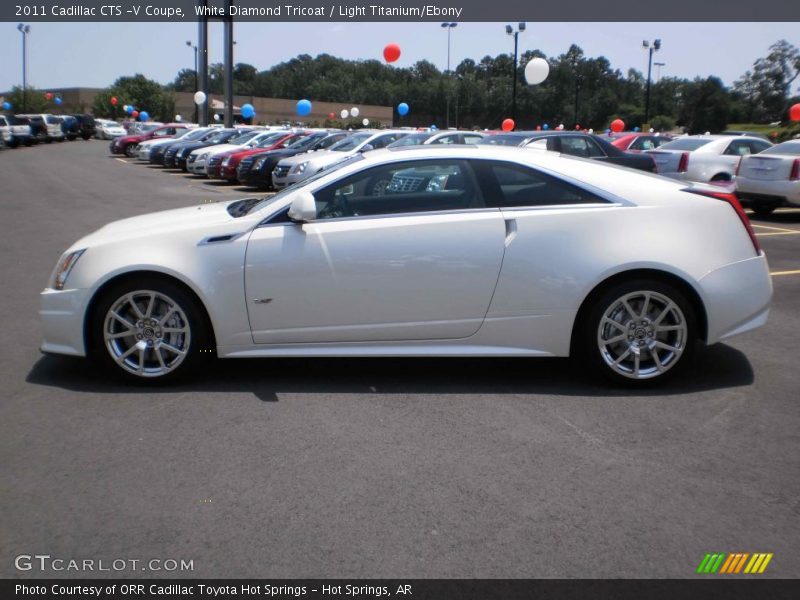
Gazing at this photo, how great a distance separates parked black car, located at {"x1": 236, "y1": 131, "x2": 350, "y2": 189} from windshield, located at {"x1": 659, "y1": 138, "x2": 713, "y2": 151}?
28.7 feet

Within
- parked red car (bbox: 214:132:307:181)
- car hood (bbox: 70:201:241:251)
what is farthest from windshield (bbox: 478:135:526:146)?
car hood (bbox: 70:201:241:251)

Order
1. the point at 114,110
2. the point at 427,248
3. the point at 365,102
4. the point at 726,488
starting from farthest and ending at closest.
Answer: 1. the point at 365,102
2. the point at 114,110
3. the point at 427,248
4. the point at 726,488

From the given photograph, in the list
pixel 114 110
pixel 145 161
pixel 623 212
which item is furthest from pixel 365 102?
pixel 623 212

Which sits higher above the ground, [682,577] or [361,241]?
[361,241]

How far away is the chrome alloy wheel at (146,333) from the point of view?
5141 millimetres

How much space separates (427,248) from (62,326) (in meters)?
2.43

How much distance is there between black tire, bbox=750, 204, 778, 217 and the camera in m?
16.0

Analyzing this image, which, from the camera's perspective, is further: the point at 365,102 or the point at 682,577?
the point at 365,102

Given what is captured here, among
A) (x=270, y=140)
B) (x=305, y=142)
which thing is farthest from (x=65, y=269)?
(x=270, y=140)

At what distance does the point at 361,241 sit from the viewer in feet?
16.7

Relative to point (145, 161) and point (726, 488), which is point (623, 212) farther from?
point (145, 161)
